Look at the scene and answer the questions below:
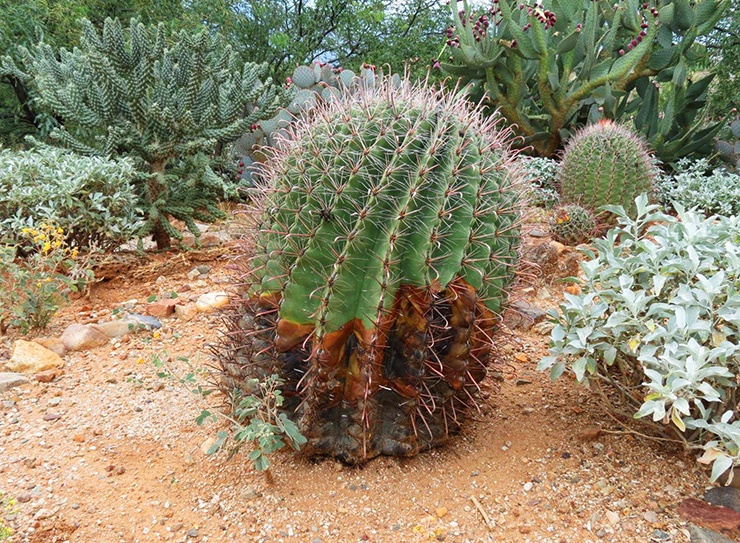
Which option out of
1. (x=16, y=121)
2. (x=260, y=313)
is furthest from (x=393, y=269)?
(x=16, y=121)

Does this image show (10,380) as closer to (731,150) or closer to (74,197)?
(74,197)

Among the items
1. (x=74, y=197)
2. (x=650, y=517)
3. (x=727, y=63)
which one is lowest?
(x=650, y=517)

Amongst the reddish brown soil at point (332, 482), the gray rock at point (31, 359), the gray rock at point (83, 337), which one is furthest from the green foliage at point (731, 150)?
the gray rock at point (31, 359)

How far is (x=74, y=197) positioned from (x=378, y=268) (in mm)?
3127

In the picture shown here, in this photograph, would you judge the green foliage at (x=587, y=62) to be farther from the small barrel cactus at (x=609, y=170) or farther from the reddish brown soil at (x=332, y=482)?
the reddish brown soil at (x=332, y=482)

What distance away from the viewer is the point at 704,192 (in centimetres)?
594

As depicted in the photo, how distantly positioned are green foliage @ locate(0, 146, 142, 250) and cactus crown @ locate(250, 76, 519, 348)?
2.59 m

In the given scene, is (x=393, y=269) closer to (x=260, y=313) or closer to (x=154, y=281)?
(x=260, y=313)

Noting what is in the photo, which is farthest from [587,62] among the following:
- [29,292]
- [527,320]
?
[29,292]

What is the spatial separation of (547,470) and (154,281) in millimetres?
3037

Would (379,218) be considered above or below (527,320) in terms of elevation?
above

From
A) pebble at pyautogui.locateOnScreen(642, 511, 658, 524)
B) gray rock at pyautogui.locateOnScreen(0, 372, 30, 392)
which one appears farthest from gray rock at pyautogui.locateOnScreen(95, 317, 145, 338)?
pebble at pyautogui.locateOnScreen(642, 511, 658, 524)

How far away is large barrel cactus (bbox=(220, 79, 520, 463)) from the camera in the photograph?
1.83 meters

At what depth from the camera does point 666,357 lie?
5.98 feet
